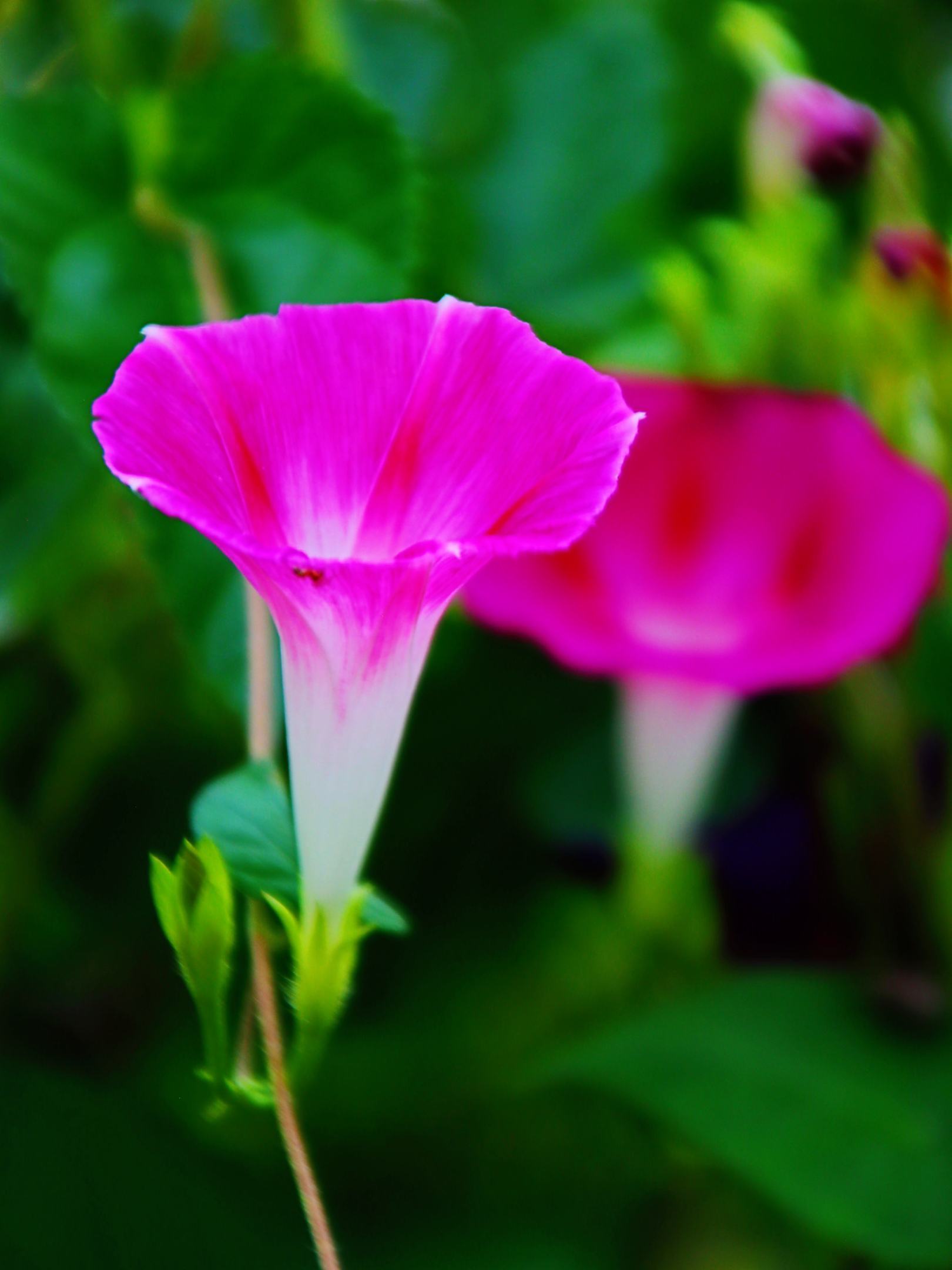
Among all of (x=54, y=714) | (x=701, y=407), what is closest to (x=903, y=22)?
(x=701, y=407)

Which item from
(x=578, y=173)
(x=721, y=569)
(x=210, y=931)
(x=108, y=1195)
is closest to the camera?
(x=210, y=931)

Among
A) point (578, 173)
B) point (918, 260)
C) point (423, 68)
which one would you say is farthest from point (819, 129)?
point (423, 68)

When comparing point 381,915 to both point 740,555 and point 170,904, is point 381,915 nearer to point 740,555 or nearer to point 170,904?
point 170,904

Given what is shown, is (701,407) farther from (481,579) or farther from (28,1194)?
(28,1194)

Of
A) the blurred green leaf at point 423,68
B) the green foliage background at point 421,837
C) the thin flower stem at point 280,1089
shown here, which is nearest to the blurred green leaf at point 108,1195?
the green foliage background at point 421,837

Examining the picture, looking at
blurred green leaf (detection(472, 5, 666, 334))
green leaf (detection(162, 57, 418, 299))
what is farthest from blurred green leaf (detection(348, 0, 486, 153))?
green leaf (detection(162, 57, 418, 299))

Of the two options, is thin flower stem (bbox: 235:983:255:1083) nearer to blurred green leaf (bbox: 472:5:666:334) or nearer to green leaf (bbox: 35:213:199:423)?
green leaf (bbox: 35:213:199:423)
